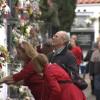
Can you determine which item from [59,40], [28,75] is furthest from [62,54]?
[28,75]

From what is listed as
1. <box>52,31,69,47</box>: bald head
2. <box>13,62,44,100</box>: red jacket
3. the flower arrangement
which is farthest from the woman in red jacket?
<box>52,31,69,47</box>: bald head

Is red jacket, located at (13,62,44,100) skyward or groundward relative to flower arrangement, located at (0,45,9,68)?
groundward

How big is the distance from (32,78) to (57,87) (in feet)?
1.51

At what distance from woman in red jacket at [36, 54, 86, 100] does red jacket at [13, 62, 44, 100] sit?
12cm

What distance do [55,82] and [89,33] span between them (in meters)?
18.7

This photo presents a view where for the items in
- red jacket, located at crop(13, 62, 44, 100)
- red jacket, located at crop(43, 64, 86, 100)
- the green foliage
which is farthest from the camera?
the green foliage

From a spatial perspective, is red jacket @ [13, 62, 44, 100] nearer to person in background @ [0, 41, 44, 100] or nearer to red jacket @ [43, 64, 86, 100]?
person in background @ [0, 41, 44, 100]

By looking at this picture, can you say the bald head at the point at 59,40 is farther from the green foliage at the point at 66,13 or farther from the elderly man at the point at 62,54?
the green foliage at the point at 66,13

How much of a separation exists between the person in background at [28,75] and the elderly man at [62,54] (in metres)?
0.73

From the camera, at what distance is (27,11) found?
10.0 metres

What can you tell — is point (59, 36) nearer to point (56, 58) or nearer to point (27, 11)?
point (56, 58)

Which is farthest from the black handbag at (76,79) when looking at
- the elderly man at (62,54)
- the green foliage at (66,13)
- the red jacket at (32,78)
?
the green foliage at (66,13)

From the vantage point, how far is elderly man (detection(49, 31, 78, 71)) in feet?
27.1

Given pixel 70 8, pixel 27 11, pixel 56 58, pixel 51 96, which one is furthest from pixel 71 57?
pixel 70 8
